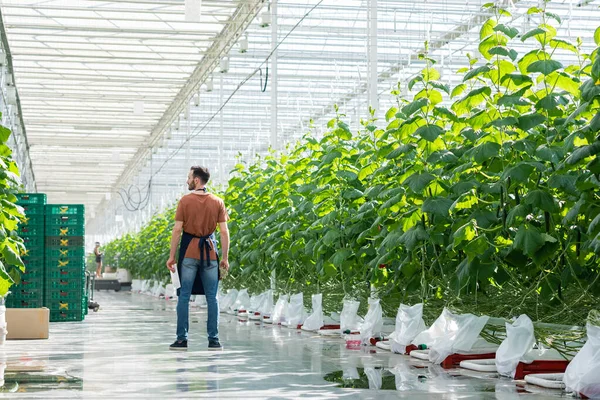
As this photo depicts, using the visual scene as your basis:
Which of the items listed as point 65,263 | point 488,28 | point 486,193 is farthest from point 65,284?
point 488,28

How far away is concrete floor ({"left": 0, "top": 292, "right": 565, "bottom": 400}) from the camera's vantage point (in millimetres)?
5188

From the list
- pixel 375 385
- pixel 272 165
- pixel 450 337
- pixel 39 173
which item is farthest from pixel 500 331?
pixel 39 173

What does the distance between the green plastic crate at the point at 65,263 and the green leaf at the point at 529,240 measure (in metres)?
8.29

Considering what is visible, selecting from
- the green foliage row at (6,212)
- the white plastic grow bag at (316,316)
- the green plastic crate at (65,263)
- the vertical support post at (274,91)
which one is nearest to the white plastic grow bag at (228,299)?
the vertical support post at (274,91)

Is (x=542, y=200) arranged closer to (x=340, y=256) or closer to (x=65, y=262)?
(x=340, y=256)

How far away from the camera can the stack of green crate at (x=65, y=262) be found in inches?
496

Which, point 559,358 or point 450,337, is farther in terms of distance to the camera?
point 450,337

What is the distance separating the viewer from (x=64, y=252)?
41.6ft

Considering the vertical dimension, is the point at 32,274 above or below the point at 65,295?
above

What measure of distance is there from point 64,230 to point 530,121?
8.25 metres

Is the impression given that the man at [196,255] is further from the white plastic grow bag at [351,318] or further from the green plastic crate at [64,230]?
the green plastic crate at [64,230]

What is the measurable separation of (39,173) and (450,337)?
45446 mm

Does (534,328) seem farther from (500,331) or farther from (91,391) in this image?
(91,391)

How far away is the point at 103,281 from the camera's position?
1325 inches
